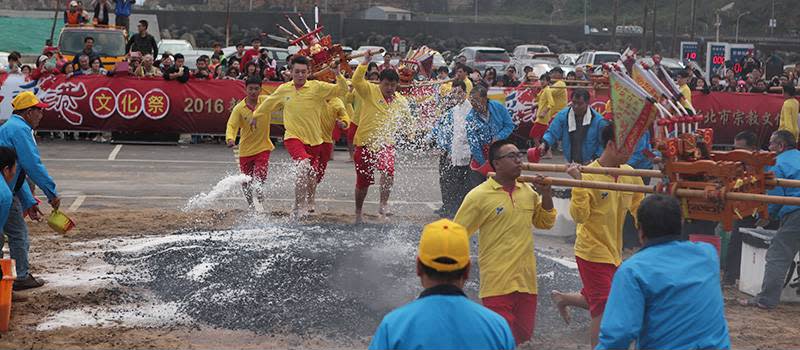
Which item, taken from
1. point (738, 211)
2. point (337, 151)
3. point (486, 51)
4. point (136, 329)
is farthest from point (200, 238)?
point (486, 51)

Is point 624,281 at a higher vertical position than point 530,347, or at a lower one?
higher

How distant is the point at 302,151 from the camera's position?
504 inches

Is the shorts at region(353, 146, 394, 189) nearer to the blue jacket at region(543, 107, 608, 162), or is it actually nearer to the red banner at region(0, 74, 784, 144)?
the blue jacket at region(543, 107, 608, 162)

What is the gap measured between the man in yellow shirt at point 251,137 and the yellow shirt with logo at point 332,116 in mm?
709

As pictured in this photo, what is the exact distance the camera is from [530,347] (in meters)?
7.82

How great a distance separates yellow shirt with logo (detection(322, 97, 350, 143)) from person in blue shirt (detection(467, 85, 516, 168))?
181 cm

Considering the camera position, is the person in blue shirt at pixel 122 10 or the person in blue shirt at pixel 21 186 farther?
the person in blue shirt at pixel 122 10

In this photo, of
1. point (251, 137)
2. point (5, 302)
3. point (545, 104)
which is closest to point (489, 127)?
point (251, 137)

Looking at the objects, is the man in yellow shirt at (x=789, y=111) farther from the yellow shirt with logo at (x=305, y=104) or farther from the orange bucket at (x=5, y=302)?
the orange bucket at (x=5, y=302)

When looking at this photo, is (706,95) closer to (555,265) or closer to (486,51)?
(555,265)

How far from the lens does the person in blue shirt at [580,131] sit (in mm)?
11344

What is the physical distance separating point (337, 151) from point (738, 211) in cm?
1602

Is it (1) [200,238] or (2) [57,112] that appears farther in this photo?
(2) [57,112]

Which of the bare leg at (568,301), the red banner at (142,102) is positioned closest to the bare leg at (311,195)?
the bare leg at (568,301)
